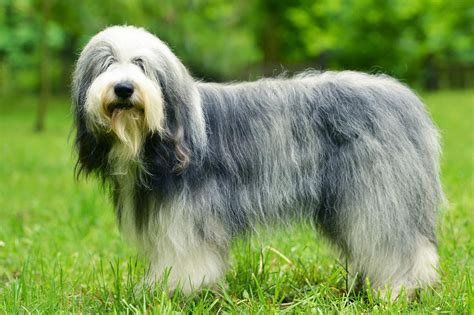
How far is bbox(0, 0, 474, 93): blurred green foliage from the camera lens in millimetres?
22750

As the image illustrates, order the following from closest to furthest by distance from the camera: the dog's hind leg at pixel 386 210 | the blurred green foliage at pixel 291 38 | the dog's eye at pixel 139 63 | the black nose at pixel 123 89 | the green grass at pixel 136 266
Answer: the black nose at pixel 123 89 < the dog's eye at pixel 139 63 < the green grass at pixel 136 266 < the dog's hind leg at pixel 386 210 < the blurred green foliage at pixel 291 38

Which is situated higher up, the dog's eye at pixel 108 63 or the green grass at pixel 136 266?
the dog's eye at pixel 108 63

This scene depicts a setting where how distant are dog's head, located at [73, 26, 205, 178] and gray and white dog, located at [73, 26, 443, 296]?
12 millimetres

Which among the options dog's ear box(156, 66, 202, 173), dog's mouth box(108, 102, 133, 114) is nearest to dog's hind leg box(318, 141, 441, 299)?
dog's ear box(156, 66, 202, 173)

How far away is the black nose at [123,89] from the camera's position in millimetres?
3648

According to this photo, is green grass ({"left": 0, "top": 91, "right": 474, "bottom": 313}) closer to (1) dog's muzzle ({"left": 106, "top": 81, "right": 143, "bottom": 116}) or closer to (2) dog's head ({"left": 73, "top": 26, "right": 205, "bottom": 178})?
(2) dog's head ({"left": 73, "top": 26, "right": 205, "bottom": 178})

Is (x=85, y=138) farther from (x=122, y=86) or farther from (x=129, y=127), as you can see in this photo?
(x=122, y=86)

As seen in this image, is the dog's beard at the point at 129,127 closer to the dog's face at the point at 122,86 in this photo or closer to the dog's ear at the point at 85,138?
the dog's face at the point at 122,86

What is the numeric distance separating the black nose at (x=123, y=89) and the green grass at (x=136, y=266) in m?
0.86

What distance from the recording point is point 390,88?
14.3 ft

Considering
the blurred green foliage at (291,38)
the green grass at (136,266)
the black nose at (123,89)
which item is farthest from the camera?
the blurred green foliage at (291,38)

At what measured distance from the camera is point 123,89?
3656mm

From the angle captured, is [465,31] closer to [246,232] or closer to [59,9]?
[59,9]

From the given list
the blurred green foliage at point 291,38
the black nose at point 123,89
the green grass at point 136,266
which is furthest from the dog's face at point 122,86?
the blurred green foliage at point 291,38
